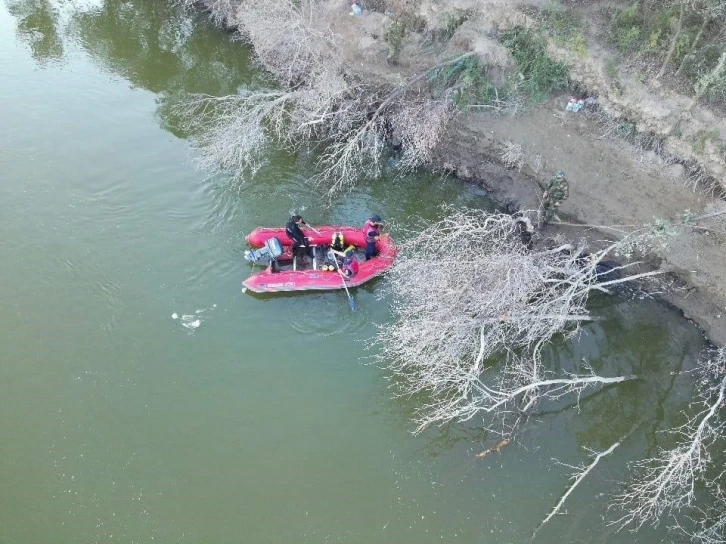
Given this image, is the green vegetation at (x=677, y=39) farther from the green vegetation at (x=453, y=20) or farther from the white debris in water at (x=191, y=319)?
the white debris in water at (x=191, y=319)

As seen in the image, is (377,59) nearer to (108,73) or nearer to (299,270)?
(299,270)

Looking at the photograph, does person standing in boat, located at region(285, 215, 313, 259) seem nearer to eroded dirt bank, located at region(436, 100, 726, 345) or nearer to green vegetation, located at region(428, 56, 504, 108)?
eroded dirt bank, located at region(436, 100, 726, 345)

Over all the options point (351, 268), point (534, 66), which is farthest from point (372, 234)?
point (534, 66)

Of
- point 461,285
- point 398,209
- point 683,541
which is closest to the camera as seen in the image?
point 683,541

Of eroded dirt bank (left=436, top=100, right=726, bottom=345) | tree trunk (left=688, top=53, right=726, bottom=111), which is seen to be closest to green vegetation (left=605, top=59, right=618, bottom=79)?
eroded dirt bank (left=436, top=100, right=726, bottom=345)

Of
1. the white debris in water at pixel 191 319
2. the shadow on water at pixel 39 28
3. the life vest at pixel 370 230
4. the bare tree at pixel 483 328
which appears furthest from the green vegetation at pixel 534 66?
the shadow on water at pixel 39 28

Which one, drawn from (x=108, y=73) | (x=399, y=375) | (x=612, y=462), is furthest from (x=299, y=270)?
(x=108, y=73)
